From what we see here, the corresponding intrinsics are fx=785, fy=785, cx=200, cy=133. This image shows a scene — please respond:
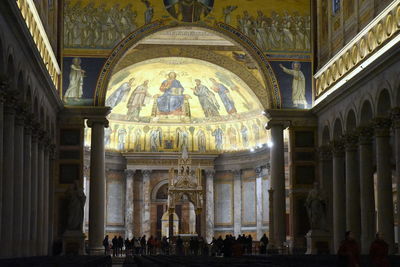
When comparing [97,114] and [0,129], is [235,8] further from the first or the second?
[0,129]

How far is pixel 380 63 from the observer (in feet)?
108

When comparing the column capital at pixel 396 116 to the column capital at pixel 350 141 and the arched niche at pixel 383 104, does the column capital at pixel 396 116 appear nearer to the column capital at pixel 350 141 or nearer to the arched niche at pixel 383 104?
the arched niche at pixel 383 104

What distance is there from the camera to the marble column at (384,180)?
109ft

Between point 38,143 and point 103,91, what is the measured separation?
729cm

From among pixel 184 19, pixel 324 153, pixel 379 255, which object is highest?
pixel 184 19

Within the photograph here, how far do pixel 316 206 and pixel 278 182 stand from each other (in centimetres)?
389

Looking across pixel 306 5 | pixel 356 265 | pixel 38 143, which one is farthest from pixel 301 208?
pixel 356 265

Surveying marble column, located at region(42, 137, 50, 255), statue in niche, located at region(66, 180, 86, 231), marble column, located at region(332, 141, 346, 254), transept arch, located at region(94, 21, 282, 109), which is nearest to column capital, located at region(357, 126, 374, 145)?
marble column, located at region(332, 141, 346, 254)

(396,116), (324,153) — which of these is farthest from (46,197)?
(396,116)

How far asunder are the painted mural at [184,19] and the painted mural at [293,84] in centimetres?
95

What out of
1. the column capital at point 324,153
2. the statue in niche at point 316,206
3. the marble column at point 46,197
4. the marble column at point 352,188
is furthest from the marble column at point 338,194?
the marble column at point 46,197

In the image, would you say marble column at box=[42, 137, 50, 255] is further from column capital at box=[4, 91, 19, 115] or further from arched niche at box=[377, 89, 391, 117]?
arched niche at box=[377, 89, 391, 117]

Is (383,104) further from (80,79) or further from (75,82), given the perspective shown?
(75,82)

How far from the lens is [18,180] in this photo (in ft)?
101
